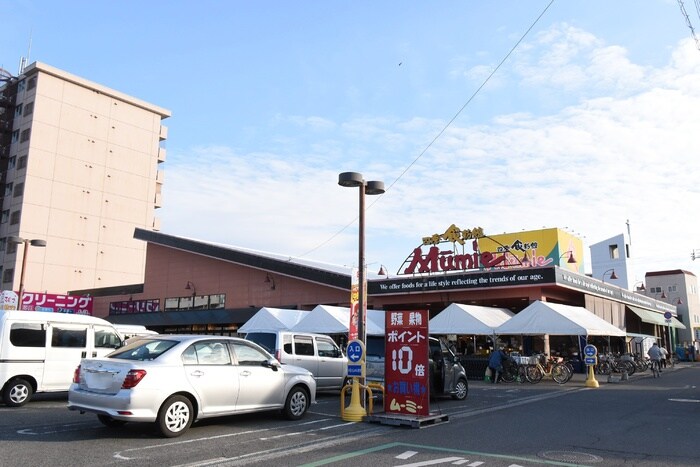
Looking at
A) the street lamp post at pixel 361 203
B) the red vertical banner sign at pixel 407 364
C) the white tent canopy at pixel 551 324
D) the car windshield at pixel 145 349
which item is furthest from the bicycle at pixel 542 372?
the car windshield at pixel 145 349

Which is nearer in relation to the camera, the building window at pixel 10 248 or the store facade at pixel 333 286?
the store facade at pixel 333 286

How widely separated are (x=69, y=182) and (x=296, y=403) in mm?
50414

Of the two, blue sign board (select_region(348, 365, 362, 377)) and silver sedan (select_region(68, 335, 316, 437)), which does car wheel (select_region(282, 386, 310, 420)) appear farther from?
blue sign board (select_region(348, 365, 362, 377))

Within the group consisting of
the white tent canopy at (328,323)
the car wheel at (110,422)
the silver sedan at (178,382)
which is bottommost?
the car wheel at (110,422)

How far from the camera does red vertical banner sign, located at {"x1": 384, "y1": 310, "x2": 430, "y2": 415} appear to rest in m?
10.7

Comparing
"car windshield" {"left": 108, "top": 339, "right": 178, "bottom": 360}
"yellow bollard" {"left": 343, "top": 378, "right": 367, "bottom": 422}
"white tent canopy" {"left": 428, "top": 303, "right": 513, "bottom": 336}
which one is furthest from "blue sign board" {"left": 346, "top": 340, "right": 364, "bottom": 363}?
"white tent canopy" {"left": 428, "top": 303, "right": 513, "bottom": 336}

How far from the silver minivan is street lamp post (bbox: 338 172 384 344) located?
108 inches

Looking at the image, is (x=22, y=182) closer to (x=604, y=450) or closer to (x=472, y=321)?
(x=472, y=321)

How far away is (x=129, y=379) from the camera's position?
8.10 metres

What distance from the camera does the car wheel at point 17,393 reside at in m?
12.0

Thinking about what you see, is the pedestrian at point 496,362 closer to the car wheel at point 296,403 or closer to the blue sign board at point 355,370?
the blue sign board at point 355,370

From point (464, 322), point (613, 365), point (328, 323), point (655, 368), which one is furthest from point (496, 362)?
point (655, 368)

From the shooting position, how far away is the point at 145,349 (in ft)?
29.5

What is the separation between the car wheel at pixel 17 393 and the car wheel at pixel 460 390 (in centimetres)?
1024
